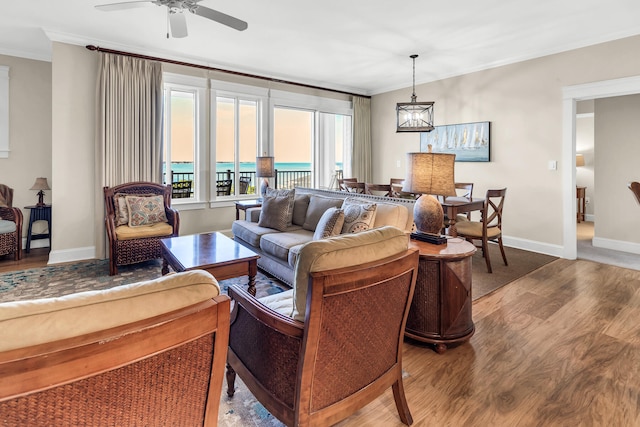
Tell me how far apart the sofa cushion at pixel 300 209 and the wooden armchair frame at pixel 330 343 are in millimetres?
2526

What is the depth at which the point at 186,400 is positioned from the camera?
0.93 metres

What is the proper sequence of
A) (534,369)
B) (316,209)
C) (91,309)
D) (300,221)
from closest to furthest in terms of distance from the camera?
(91,309)
(534,369)
(316,209)
(300,221)

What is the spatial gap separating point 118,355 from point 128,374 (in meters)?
0.08

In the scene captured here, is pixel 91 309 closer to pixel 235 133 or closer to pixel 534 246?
pixel 235 133

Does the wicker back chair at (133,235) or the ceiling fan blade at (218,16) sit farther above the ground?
the ceiling fan blade at (218,16)

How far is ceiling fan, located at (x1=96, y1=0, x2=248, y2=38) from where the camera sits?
275 cm

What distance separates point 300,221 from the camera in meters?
4.10

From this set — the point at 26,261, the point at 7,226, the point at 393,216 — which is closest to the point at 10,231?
the point at 7,226

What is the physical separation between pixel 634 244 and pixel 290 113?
591cm

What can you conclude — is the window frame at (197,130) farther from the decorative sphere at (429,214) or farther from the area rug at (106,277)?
the decorative sphere at (429,214)

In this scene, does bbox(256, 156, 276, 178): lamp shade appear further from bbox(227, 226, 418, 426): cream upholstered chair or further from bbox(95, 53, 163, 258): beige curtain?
bbox(227, 226, 418, 426): cream upholstered chair

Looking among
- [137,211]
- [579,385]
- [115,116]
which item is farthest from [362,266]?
[115,116]

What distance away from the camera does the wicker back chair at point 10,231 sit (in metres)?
4.22

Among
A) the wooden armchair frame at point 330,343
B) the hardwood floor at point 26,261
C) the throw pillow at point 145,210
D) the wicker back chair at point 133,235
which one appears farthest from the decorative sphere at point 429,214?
the hardwood floor at point 26,261
